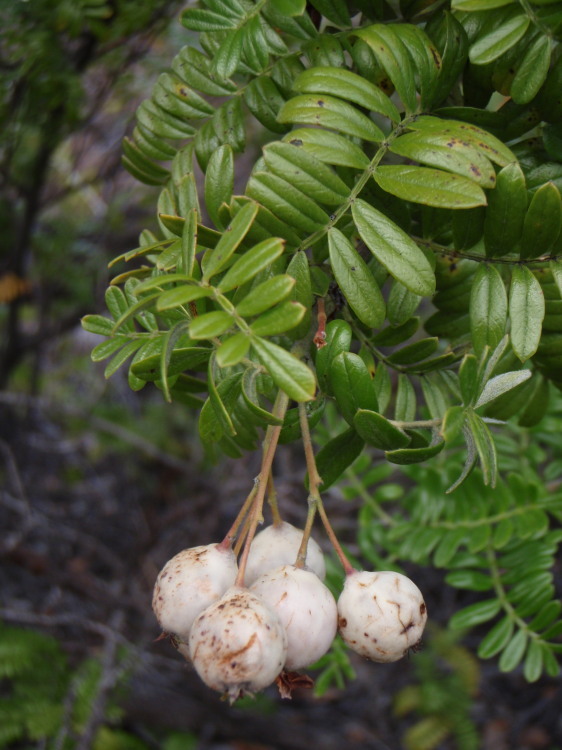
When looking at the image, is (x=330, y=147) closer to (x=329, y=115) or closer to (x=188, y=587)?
(x=329, y=115)

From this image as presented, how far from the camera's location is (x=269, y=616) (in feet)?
1.88

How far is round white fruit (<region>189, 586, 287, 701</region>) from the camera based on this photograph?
0.55 metres

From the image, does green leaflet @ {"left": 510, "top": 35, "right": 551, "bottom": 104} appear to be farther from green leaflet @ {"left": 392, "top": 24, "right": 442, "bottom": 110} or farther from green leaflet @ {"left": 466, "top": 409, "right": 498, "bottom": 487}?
green leaflet @ {"left": 466, "top": 409, "right": 498, "bottom": 487}

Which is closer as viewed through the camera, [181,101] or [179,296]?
[179,296]

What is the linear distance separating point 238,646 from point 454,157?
436 mm

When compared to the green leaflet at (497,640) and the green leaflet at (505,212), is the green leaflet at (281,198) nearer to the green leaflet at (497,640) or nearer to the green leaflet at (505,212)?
the green leaflet at (505,212)

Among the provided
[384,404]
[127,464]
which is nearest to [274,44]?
[384,404]

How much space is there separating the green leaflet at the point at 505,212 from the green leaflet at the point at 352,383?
0.18m

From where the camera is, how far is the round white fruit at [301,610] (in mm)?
592

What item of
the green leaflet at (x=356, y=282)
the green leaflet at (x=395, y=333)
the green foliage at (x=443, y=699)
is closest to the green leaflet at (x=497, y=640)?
the green leaflet at (x=395, y=333)

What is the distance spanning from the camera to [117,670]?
2029 millimetres

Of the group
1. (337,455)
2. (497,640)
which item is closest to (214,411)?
(337,455)

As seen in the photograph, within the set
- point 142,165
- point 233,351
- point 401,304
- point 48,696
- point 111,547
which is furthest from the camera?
point 111,547

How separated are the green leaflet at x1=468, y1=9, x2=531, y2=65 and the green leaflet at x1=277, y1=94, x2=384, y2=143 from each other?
0.11 m
